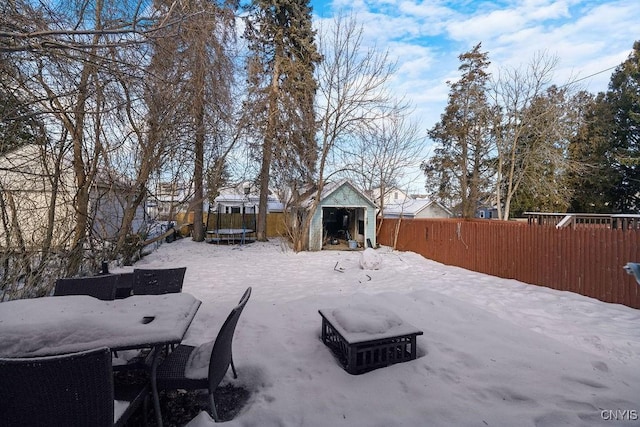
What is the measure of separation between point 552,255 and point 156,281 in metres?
7.27

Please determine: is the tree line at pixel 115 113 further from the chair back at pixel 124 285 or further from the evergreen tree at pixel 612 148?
the evergreen tree at pixel 612 148

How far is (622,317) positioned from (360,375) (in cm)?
452

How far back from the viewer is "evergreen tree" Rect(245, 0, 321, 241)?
48.2ft

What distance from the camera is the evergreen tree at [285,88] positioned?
579 inches

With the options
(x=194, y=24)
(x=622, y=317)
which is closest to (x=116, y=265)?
(x=194, y=24)

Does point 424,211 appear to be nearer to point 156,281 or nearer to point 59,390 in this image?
point 156,281

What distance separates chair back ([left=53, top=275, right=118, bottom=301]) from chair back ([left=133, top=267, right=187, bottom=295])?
1.10ft

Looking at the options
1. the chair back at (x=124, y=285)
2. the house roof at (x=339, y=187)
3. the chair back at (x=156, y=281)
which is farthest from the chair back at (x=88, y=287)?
the house roof at (x=339, y=187)

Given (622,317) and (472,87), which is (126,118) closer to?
(622,317)

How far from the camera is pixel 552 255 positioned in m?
6.45

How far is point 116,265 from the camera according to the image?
8.16 m

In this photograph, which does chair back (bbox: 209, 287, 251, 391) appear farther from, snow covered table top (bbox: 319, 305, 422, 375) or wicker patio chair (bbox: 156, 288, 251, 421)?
snow covered table top (bbox: 319, 305, 422, 375)

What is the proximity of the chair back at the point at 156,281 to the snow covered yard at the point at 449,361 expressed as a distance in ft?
2.12

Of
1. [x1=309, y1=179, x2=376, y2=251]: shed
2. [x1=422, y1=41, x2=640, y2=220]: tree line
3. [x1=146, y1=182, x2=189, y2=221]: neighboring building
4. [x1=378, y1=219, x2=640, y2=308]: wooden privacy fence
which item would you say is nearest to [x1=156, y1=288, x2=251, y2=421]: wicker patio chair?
[x1=378, y1=219, x2=640, y2=308]: wooden privacy fence
